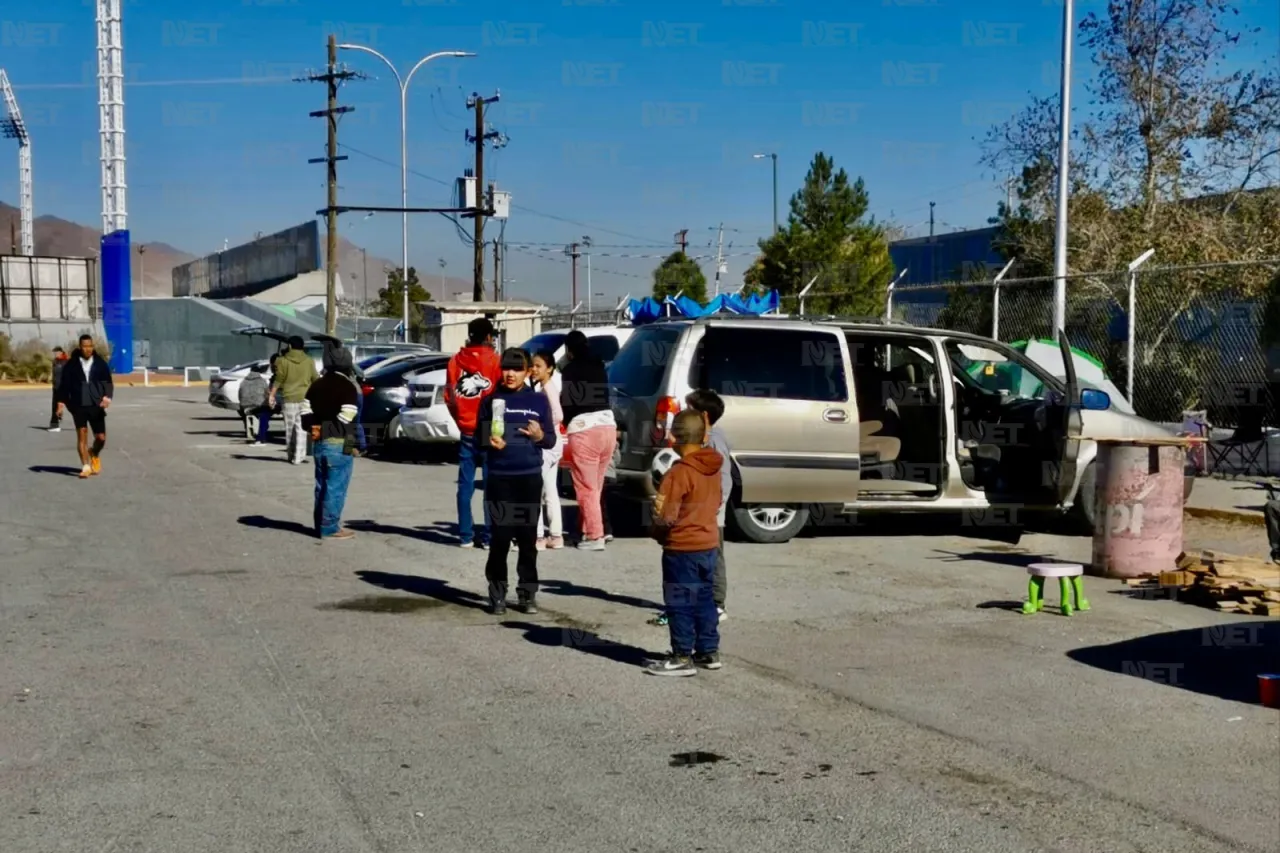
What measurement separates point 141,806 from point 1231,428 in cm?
1565

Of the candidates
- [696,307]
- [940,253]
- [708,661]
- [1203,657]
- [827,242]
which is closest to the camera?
[708,661]

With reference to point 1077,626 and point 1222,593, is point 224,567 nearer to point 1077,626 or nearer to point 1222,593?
point 1077,626

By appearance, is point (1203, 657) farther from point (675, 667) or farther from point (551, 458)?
point (551, 458)

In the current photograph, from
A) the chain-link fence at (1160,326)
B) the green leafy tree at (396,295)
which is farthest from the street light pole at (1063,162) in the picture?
the green leafy tree at (396,295)

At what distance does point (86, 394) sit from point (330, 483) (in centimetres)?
694

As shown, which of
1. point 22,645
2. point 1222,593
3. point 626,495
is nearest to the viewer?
point 22,645

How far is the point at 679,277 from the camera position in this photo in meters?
68.1

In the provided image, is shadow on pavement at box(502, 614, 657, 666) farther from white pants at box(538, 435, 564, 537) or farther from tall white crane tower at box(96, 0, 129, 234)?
tall white crane tower at box(96, 0, 129, 234)

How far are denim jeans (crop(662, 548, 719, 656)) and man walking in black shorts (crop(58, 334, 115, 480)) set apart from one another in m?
12.0

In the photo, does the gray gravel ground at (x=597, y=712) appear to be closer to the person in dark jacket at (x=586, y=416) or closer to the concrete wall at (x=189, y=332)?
the person in dark jacket at (x=586, y=416)

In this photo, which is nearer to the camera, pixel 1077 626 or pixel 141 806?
pixel 141 806

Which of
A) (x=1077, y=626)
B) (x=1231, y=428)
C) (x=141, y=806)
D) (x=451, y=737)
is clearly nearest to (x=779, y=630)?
(x=1077, y=626)

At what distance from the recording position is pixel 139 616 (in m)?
8.74

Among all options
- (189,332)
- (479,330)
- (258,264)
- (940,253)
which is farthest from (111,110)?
(479,330)
